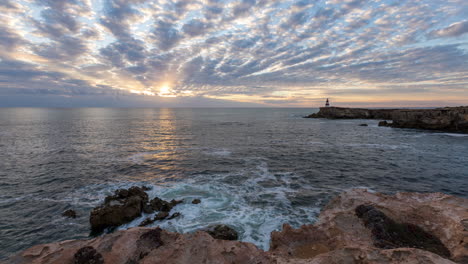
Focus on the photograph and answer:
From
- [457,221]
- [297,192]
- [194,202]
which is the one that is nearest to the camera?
[457,221]

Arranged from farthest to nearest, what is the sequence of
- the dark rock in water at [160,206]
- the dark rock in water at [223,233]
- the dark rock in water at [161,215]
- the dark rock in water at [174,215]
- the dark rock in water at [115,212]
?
the dark rock in water at [160,206], the dark rock in water at [174,215], the dark rock in water at [161,215], the dark rock in water at [115,212], the dark rock in water at [223,233]

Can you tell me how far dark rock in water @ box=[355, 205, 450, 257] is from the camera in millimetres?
9011

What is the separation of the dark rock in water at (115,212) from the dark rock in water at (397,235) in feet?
49.5

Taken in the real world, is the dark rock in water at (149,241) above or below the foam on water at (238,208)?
above

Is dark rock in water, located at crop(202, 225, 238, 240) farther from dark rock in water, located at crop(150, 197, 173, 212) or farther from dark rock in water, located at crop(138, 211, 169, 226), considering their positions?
dark rock in water, located at crop(150, 197, 173, 212)

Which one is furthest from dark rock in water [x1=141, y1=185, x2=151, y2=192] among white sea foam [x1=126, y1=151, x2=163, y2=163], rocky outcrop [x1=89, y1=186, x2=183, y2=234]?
white sea foam [x1=126, y1=151, x2=163, y2=163]

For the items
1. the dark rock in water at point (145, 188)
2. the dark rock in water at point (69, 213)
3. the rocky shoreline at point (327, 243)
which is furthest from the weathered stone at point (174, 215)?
the dark rock in water at point (69, 213)

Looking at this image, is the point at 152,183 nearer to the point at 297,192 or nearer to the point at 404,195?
the point at 297,192

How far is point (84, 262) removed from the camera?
813cm

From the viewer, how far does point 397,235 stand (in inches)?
385

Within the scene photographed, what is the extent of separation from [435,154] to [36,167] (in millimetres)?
56774

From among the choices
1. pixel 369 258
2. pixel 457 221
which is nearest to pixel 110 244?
pixel 369 258

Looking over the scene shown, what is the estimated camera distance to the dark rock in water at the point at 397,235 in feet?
29.6

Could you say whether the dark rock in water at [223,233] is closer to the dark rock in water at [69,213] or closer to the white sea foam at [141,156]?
the dark rock in water at [69,213]
